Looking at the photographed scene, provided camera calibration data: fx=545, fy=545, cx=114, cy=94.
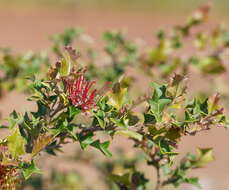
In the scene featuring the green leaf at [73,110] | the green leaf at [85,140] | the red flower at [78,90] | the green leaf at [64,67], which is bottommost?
the green leaf at [85,140]

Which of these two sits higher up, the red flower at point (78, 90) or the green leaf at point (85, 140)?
the red flower at point (78, 90)

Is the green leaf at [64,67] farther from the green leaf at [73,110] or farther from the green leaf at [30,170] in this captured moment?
the green leaf at [30,170]

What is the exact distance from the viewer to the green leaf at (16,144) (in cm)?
116

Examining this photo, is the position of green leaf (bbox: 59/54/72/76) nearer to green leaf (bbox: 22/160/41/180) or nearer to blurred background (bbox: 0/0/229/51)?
green leaf (bbox: 22/160/41/180)

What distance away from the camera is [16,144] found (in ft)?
3.85

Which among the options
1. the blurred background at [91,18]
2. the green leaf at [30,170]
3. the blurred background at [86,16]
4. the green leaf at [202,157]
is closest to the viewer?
the green leaf at [30,170]

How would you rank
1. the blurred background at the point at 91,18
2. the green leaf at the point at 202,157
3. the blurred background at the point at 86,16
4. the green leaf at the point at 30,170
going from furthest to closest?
the blurred background at the point at 86,16 < the blurred background at the point at 91,18 < the green leaf at the point at 202,157 < the green leaf at the point at 30,170

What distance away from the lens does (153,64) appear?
2.40 meters

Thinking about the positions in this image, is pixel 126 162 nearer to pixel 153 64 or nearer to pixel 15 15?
pixel 153 64

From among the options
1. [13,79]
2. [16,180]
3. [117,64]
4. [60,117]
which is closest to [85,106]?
[60,117]

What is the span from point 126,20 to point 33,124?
10.1m

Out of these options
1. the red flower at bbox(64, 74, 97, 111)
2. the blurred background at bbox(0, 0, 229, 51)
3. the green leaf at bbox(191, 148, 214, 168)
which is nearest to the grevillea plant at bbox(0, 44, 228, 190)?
the red flower at bbox(64, 74, 97, 111)

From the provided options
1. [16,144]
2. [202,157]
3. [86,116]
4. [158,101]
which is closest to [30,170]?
[16,144]

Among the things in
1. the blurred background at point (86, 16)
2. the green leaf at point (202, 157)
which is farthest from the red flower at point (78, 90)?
the blurred background at point (86, 16)
